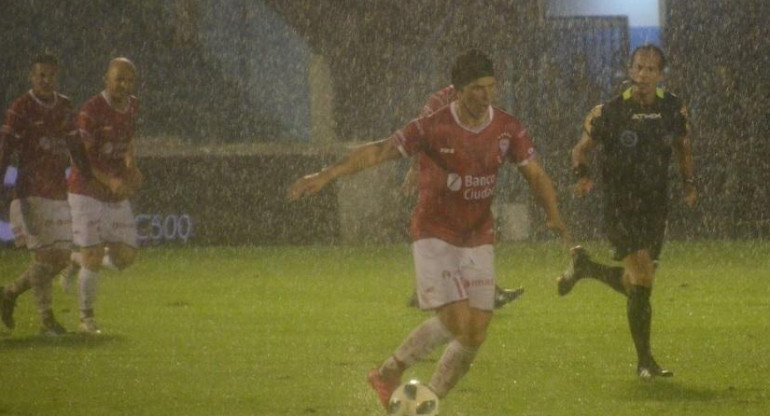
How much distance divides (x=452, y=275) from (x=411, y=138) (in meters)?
0.74

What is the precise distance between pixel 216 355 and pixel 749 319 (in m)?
4.84

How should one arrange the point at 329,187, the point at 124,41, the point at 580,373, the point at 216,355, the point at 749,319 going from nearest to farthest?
the point at 580,373 → the point at 216,355 → the point at 749,319 → the point at 329,187 → the point at 124,41

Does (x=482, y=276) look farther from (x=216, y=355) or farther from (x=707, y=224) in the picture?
(x=707, y=224)

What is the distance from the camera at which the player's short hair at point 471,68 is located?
8.75 metres

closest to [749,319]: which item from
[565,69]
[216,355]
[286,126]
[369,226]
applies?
[216,355]

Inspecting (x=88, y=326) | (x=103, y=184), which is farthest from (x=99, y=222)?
(x=88, y=326)

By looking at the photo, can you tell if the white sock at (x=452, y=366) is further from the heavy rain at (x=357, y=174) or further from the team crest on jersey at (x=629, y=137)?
the team crest on jersey at (x=629, y=137)

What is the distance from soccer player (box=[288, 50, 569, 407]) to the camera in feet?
29.0

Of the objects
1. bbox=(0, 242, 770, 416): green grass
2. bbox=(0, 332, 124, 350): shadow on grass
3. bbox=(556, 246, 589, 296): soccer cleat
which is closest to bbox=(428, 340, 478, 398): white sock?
bbox=(0, 242, 770, 416): green grass

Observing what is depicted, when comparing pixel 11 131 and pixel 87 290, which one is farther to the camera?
pixel 87 290

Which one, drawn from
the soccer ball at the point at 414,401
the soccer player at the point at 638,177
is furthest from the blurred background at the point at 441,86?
the soccer ball at the point at 414,401

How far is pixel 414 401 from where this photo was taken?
28.6ft

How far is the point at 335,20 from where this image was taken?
105 feet

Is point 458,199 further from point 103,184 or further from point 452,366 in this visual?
point 103,184
